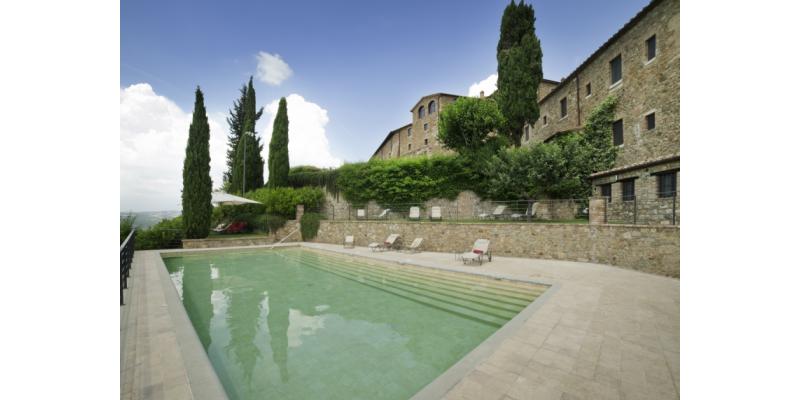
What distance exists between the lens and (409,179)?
59.3 feet

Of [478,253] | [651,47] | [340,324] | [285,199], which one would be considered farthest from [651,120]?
[285,199]

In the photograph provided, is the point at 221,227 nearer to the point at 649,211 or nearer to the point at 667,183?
the point at 649,211

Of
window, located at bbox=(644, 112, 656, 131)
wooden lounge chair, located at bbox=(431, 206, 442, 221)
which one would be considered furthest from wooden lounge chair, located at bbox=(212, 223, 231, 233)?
window, located at bbox=(644, 112, 656, 131)

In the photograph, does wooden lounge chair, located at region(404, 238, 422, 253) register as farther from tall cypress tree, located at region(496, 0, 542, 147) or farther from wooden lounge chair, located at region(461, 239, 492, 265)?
tall cypress tree, located at region(496, 0, 542, 147)

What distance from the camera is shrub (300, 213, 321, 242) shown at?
1748 cm

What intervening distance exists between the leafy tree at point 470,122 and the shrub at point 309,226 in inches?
382

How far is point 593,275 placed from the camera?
288 inches

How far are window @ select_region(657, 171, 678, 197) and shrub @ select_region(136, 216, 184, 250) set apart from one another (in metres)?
21.6

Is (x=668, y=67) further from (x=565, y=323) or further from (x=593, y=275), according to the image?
(x=565, y=323)

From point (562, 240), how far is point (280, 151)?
20.7m

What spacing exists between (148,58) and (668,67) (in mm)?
17797

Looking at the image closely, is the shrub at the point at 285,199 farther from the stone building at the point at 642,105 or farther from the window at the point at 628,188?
the window at the point at 628,188

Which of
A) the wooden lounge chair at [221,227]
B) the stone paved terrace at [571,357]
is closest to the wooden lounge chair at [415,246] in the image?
the stone paved terrace at [571,357]
